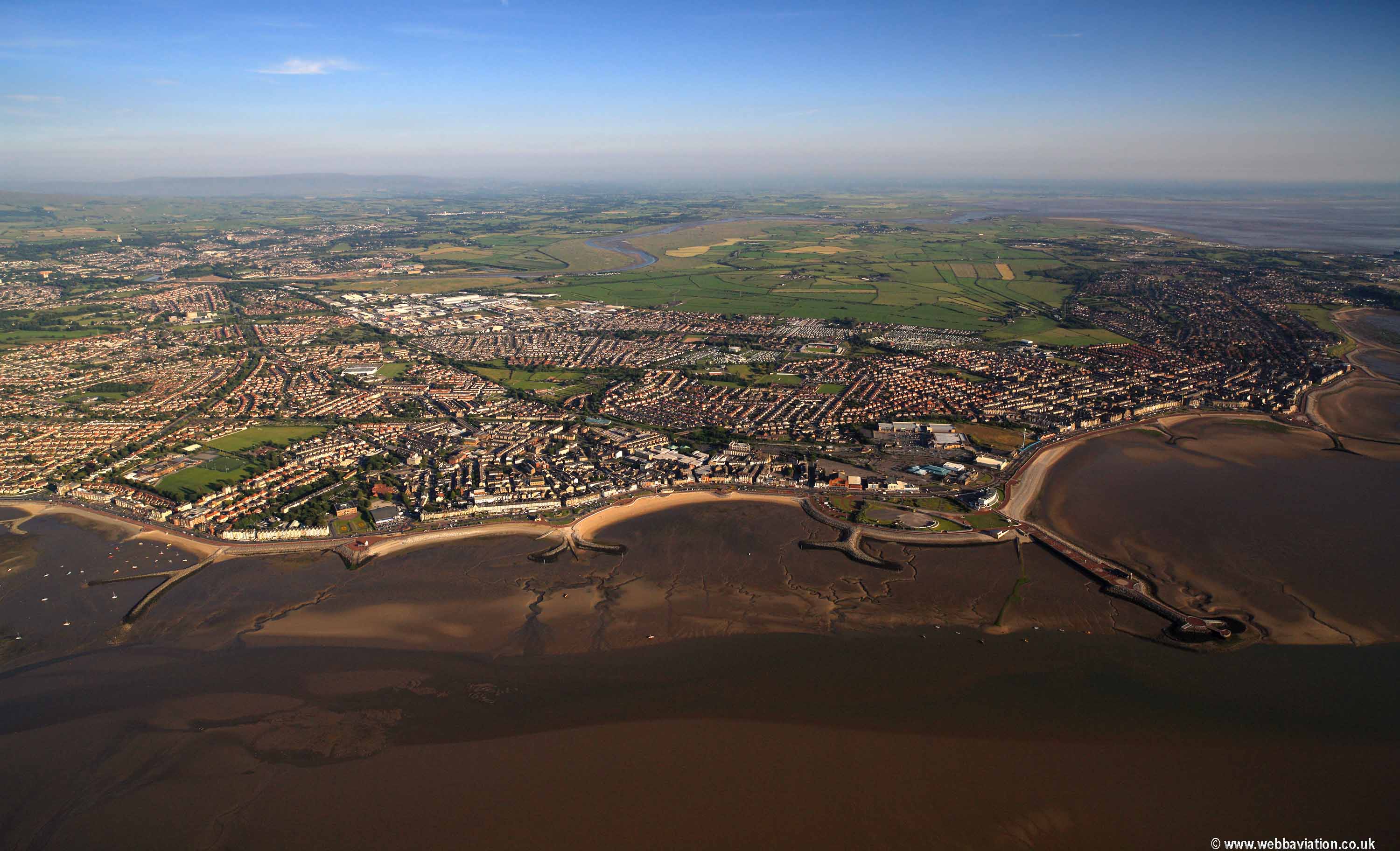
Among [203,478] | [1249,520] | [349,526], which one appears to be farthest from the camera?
[203,478]

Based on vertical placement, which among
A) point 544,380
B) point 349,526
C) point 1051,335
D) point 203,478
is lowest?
point 349,526

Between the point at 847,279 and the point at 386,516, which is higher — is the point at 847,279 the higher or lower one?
the higher one

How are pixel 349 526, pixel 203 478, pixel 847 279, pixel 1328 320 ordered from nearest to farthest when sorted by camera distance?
pixel 349 526 < pixel 203 478 < pixel 1328 320 < pixel 847 279

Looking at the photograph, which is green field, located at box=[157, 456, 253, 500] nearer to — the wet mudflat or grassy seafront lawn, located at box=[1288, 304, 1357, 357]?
the wet mudflat

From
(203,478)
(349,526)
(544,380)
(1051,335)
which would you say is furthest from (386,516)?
(1051,335)

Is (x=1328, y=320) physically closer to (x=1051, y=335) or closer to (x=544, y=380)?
(x=1051, y=335)

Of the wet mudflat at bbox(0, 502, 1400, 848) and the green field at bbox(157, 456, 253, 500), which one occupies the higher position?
the green field at bbox(157, 456, 253, 500)

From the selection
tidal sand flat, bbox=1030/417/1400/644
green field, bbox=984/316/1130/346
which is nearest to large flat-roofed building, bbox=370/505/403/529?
tidal sand flat, bbox=1030/417/1400/644
